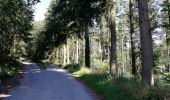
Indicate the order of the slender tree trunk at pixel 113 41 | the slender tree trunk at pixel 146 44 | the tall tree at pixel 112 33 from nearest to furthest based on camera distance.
Result: the slender tree trunk at pixel 146 44
the tall tree at pixel 112 33
the slender tree trunk at pixel 113 41

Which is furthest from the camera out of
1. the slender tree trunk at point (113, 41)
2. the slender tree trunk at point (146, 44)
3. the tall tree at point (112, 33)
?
the slender tree trunk at point (113, 41)

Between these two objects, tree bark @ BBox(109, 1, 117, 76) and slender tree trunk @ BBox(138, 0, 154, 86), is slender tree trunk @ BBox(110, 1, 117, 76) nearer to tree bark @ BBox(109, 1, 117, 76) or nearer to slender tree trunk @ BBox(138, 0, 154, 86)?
tree bark @ BBox(109, 1, 117, 76)

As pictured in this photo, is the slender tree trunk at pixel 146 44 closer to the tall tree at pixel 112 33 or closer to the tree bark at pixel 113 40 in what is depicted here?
the tall tree at pixel 112 33

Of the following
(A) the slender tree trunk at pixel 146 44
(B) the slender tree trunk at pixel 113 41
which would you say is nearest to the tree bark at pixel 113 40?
(B) the slender tree trunk at pixel 113 41

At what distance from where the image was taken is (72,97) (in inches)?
685

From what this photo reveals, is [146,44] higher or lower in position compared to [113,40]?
lower

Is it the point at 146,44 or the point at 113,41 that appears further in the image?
the point at 113,41

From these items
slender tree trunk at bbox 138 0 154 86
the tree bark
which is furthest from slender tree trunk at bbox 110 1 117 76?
slender tree trunk at bbox 138 0 154 86

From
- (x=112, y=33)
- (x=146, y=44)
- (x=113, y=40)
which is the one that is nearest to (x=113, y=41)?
(x=113, y=40)

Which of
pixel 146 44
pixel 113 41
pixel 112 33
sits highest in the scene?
pixel 112 33

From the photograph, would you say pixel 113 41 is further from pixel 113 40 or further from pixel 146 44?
pixel 146 44

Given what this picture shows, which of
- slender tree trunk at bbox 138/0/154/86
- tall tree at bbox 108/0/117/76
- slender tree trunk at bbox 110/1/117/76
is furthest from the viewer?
slender tree trunk at bbox 110/1/117/76

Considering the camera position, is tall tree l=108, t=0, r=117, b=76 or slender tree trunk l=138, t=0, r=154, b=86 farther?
tall tree l=108, t=0, r=117, b=76

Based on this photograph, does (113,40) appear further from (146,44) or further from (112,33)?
(146,44)
